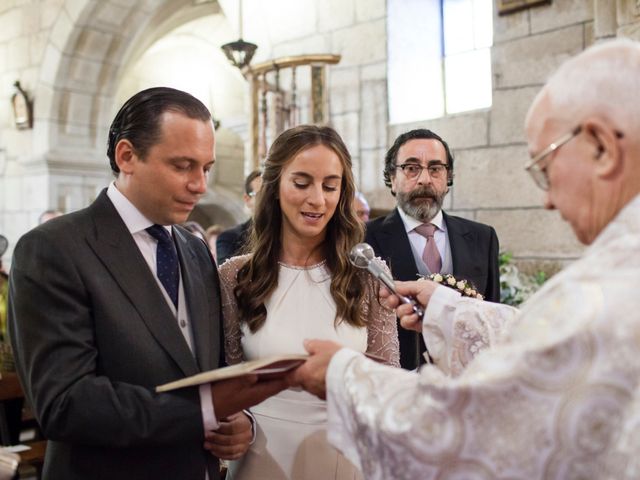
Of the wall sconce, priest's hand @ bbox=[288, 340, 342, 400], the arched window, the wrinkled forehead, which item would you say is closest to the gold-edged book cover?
priest's hand @ bbox=[288, 340, 342, 400]

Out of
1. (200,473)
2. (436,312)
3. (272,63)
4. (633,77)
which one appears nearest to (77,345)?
(200,473)

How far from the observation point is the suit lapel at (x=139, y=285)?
1.42 metres

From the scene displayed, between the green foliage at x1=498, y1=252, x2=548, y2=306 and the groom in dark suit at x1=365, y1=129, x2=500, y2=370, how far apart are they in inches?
40.1

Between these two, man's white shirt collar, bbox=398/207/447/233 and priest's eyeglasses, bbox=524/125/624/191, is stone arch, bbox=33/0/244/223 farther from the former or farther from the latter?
priest's eyeglasses, bbox=524/125/624/191

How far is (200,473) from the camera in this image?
1512 millimetres

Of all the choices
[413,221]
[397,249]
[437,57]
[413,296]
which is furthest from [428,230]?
[437,57]

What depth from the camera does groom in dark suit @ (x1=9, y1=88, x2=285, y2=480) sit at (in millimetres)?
1315

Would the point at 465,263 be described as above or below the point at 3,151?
below

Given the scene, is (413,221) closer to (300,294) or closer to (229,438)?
(300,294)

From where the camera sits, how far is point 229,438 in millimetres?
1576

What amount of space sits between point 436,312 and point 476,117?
3.38 meters

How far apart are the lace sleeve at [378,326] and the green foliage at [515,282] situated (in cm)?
201

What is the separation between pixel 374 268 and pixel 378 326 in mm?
389

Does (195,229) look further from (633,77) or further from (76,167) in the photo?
(76,167)
